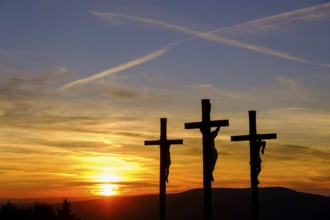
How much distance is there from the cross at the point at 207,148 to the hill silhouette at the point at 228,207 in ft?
384

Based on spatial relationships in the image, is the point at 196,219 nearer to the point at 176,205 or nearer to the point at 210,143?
the point at 176,205

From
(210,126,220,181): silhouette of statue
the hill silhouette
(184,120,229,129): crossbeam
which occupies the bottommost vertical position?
the hill silhouette

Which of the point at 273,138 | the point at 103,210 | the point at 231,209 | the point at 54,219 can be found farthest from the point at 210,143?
the point at 103,210

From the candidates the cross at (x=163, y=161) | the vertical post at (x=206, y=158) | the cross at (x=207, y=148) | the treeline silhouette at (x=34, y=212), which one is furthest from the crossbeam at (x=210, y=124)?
the treeline silhouette at (x=34, y=212)

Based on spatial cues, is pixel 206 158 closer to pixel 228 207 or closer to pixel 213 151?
pixel 213 151

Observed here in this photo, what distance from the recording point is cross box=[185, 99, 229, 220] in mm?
19828

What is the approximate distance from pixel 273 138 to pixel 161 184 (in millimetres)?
5035

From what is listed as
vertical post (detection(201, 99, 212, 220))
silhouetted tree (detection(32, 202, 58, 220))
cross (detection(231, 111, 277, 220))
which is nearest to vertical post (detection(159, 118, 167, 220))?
cross (detection(231, 111, 277, 220))

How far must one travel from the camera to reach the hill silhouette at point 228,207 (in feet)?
470

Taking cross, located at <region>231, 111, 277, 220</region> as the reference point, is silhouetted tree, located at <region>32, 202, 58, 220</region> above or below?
below

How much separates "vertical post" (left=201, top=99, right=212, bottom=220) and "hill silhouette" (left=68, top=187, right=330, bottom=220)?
117 metres

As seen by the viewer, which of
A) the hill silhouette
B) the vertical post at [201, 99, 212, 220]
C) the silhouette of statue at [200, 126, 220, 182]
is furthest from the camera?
the hill silhouette

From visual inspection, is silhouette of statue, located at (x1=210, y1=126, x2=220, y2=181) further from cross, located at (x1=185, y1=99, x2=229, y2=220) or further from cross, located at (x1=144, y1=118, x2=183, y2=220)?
cross, located at (x1=144, y1=118, x2=183, y2=220)

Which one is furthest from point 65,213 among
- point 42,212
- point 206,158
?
point 206,158
